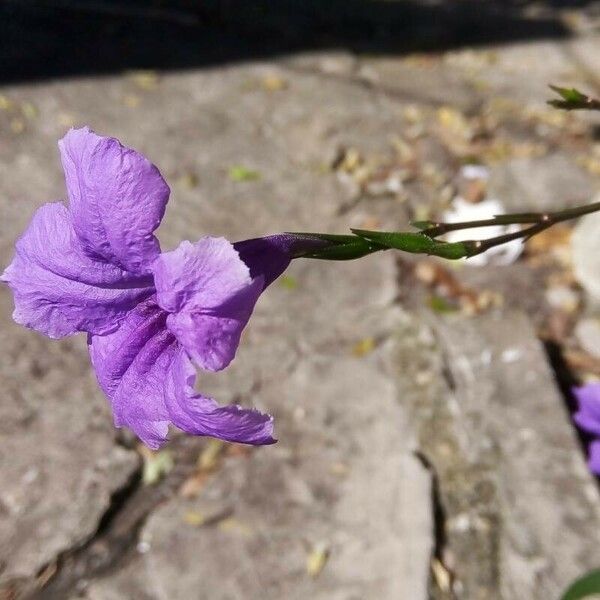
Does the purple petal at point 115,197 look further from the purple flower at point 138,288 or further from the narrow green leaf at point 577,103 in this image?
the narrow green leaf at point 577,103

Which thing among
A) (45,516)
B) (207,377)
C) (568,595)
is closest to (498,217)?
(568,595)

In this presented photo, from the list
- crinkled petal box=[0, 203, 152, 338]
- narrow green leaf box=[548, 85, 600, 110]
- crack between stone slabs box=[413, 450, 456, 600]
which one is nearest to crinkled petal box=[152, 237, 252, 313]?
crinkled petal box=[0, 203, 152, 338]

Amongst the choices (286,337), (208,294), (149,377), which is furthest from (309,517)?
(208,294)

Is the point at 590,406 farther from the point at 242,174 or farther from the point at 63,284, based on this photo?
the point at 242,174

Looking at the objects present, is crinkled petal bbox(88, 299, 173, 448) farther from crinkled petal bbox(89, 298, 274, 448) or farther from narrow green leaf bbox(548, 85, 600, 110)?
narrow green leaf bbox(548, 85, 600, 110)

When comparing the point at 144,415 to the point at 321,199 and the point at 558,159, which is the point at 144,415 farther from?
the point at 558,159

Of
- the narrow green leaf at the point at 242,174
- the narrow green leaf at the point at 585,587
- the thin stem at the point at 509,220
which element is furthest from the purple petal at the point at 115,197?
the narrow green leaf at the point at 242,174
